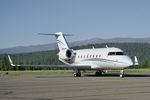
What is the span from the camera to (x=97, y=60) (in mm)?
50969

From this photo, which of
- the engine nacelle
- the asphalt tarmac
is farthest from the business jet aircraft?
the asphalt tarmac

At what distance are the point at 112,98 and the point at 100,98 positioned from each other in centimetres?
56

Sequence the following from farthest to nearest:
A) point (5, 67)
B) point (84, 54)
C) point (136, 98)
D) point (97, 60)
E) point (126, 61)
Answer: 1. point (5, 67)
2. point (84, 54)
3. point (97, 60)
4. point (126, 61)
5. point (136, 98)

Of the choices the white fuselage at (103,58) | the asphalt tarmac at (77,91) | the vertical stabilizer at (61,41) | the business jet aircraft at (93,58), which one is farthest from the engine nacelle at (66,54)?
the asphalt tarmac at (77,91)

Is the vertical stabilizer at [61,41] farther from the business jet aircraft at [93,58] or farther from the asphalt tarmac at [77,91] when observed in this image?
the asphalt tarmac at [77,91]

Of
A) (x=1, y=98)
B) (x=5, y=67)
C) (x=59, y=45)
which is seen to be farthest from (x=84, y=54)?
(x=5, y=67)

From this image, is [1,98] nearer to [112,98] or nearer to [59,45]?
[112,98]

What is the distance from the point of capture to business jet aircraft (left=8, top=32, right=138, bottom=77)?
1873 inches

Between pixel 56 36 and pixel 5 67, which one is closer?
pixel 56 36

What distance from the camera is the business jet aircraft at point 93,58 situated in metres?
47.6

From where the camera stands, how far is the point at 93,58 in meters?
51.9

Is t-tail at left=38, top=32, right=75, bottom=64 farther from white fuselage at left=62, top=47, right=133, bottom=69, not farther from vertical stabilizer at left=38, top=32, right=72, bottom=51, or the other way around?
white fuselage at left=62, top=47, right=133, bottom=69

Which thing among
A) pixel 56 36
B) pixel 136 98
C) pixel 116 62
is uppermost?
pixel 56 36

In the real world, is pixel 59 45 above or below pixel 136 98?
above
